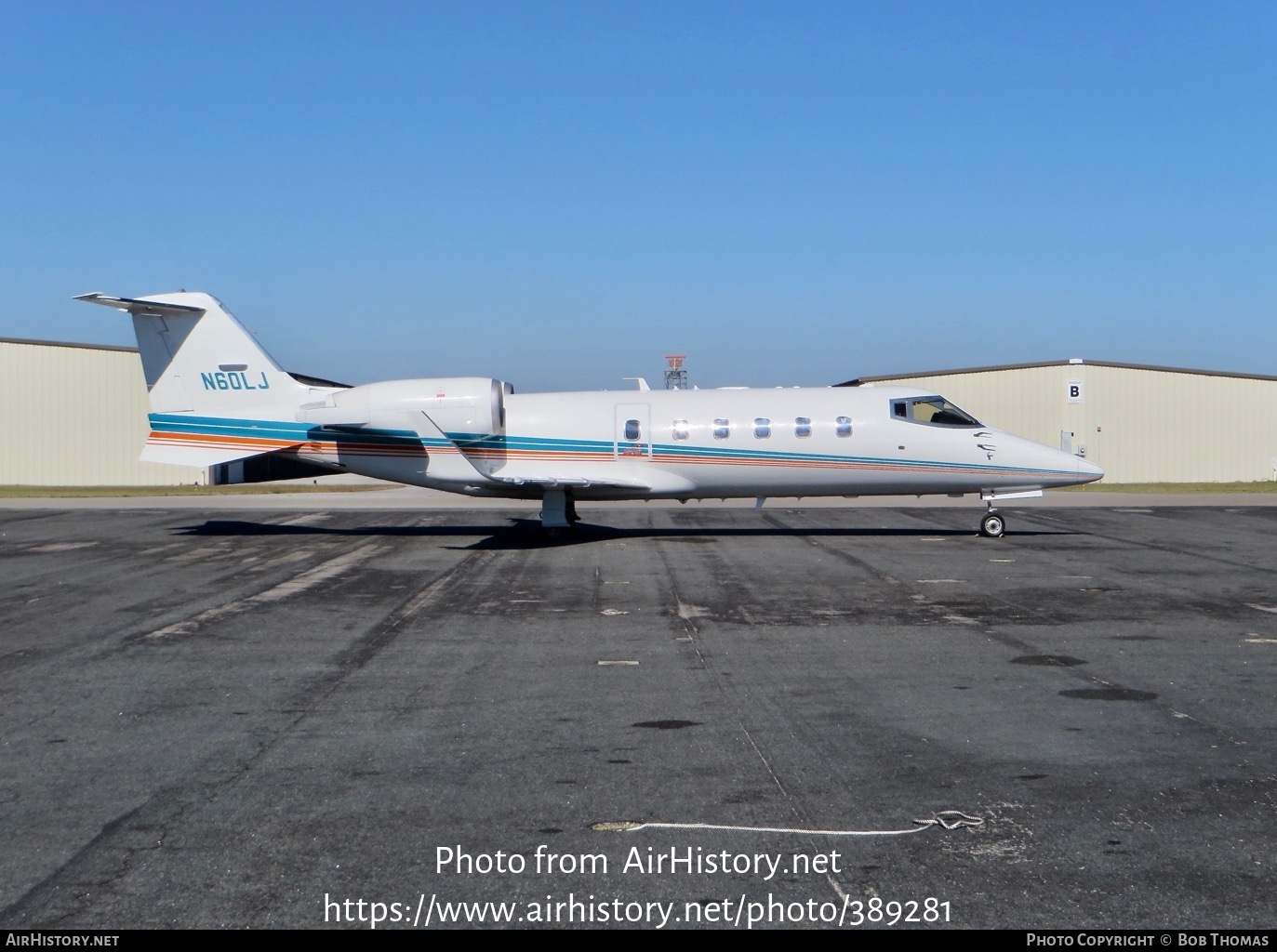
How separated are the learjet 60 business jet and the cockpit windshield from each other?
38mm

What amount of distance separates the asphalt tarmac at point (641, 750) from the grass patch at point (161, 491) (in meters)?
25.7

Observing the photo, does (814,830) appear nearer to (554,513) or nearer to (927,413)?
(554,513)

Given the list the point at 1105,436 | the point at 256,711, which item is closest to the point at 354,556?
the point at 256,711

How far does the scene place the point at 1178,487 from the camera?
43.3 meters

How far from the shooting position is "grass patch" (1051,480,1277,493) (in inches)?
1635

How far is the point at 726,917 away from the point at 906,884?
3.06ft

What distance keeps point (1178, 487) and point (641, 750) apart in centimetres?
4084

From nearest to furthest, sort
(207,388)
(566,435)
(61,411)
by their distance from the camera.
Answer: (566,435), (207,388), (61,411)

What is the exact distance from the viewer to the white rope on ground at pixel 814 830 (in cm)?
612

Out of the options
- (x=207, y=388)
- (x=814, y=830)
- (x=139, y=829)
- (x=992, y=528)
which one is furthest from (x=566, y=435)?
(x=814, y=830)

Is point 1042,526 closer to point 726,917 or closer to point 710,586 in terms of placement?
point 710,586

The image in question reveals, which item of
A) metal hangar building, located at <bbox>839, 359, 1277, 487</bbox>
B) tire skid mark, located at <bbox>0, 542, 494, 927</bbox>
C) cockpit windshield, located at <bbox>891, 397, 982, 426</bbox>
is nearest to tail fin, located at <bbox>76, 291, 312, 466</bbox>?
cockpit windshield, located at <bbox>891, 397, 982, 426</bbox>

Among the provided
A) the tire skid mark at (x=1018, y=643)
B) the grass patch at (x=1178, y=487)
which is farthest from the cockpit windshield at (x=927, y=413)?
the grass patch at (x=1178, y=487)

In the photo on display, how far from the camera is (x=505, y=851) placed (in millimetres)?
5852
